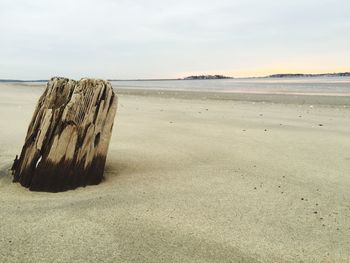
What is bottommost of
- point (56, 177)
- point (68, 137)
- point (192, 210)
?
point (192, 210)

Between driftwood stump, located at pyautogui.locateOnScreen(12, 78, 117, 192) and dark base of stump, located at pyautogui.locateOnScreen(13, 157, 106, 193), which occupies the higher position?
driftwood stump, located at pyautogui.locateOnScreen(12, 78, 117, 192)

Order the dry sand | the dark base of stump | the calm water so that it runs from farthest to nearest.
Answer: the calm water < the dark base of stump < the dry sand

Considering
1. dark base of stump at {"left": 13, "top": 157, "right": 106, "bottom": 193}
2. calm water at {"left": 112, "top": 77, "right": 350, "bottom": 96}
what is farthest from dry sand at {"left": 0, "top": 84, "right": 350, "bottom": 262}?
calm water at {"left": 112, "top": 77, "right": 350, "bottom": 96}

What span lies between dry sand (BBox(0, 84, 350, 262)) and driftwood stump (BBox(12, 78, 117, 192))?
0.16 meters

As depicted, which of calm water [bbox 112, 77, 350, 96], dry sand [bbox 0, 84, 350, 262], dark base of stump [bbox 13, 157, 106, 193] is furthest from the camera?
calm water [bbox 112, 77, 350, 96]

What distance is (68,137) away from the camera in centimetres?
331

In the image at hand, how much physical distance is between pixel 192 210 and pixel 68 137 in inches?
50.9

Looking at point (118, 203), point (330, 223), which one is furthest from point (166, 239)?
point (330, 223)

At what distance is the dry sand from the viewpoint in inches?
88.0

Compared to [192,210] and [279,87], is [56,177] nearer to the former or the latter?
[192,210]

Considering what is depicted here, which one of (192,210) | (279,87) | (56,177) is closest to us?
(192,210)

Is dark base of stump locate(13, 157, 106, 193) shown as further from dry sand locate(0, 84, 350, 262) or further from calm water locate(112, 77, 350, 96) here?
calm water locate(112, 77, 350, 96)

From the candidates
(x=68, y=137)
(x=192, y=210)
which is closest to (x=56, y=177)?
(x=68, y=137)

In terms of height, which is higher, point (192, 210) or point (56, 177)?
point (56, 177)
